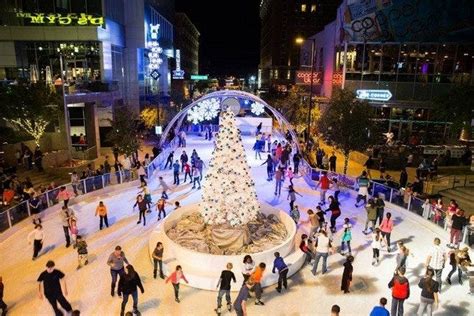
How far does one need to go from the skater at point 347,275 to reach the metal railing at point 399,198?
185 inches

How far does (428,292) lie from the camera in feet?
27.3

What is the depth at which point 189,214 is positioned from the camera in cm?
1384

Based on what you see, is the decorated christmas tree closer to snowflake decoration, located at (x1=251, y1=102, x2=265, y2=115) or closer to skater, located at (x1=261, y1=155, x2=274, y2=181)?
skater, located at (x1=261, y1=155, x2=274, y2=181)

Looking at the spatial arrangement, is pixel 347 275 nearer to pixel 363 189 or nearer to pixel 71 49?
pixel 363 189

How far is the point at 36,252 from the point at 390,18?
1223 inches

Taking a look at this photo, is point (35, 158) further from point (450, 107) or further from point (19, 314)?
point (450, 107)

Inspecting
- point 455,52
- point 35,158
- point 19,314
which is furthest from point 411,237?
point 455,52

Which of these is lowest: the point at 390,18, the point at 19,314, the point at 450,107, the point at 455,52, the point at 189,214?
the point at 19,314

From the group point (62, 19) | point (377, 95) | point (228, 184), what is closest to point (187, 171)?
point (228, 184)

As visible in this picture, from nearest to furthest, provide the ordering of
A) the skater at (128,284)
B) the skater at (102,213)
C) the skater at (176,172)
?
the skater at (128,284)
the skater at (102,213)
the skater at (176,172)

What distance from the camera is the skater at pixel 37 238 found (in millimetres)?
11430

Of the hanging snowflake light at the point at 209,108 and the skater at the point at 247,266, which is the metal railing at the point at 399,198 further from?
the hanging snowflake light at the point at 209,108

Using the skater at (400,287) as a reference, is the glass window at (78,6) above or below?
above

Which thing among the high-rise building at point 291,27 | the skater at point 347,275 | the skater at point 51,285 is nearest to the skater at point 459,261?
the skater at point 347,275
